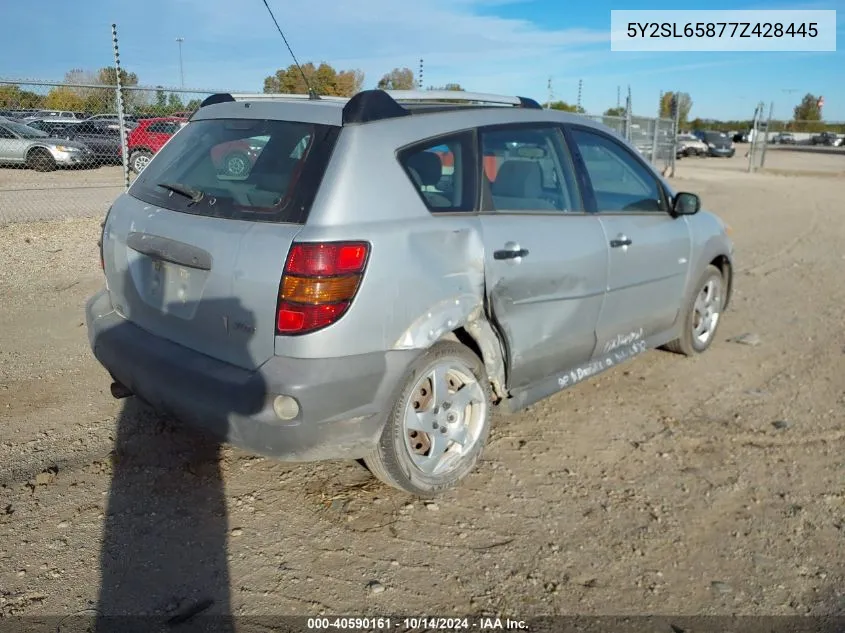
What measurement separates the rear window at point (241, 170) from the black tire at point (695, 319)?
3138 mm

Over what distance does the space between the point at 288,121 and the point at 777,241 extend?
9678 mm

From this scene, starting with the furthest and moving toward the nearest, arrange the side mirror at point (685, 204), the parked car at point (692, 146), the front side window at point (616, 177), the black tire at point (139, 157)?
the parked car at point (692, 146)
the black tire at point (139, 157)
the side mirror at point (685, 204)
the front side window at point (616, 177)

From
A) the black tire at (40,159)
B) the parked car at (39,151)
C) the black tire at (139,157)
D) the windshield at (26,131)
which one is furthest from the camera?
the black tire at (40,159)

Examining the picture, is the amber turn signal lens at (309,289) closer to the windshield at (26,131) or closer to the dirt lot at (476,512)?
the dirt lot at (476,512)

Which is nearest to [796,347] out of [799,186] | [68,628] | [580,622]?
[580,622]

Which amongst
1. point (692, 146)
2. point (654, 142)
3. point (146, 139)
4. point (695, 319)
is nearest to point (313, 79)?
point (146, 139)

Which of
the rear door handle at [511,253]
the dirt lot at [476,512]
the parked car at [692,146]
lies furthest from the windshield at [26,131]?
the parked car at [692,146]

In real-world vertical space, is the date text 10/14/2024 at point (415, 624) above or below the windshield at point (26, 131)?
below

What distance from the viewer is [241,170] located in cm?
339

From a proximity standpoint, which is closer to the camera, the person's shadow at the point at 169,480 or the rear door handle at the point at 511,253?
the person's shadow at the point at 169,480

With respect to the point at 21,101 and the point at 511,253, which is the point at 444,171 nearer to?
the point at 511,253

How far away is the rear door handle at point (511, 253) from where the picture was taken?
11.4 feet

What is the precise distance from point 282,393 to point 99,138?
13386 millimetres

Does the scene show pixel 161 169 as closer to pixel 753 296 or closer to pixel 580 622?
pixel 580 622
